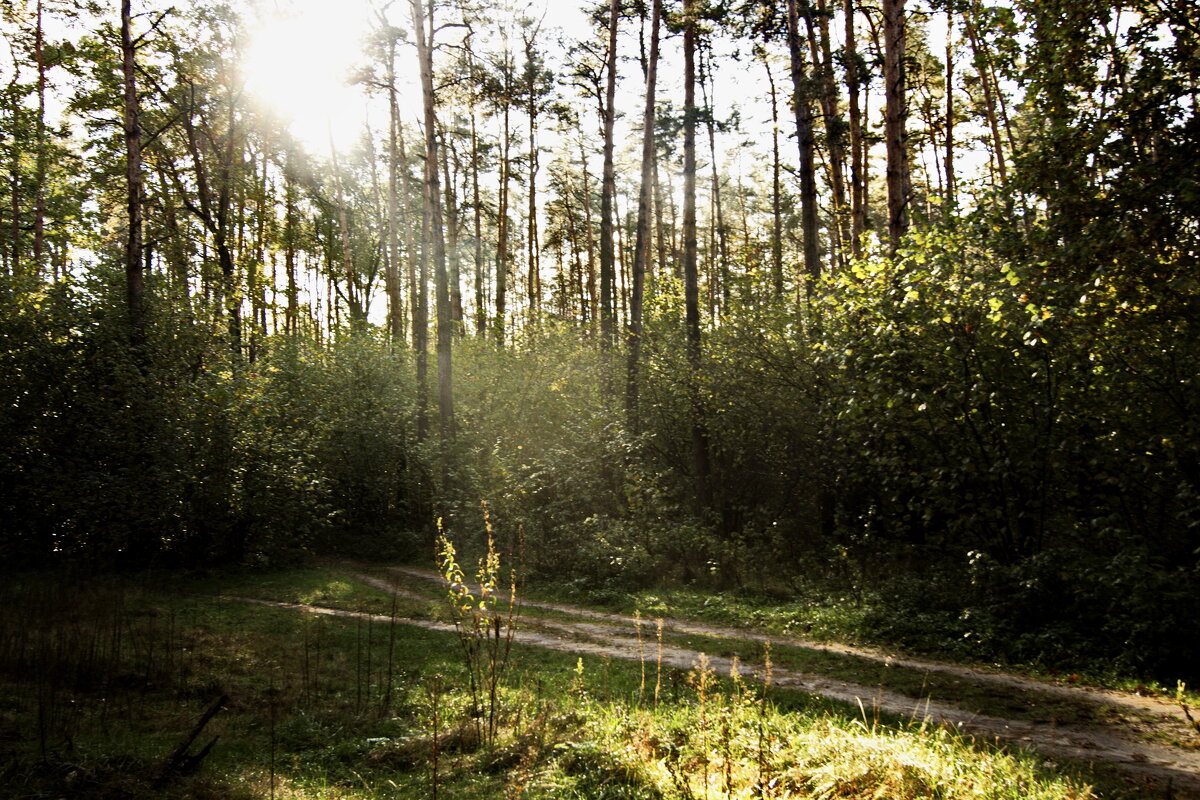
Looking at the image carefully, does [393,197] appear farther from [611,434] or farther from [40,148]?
[611,434]

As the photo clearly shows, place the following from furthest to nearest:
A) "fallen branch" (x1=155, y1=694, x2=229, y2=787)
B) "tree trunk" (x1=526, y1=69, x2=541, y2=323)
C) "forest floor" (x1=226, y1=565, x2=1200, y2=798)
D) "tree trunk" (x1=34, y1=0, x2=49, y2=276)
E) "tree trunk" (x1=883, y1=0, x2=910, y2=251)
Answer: "tree trunk" (x1=526, y1=69, x2=541, y2=323) < "tree trunk" (x1=34, y1=0, x2=49, y2=276) < "tree trunk" (x1=883, y1=0, x2=910, y2=251) < "forest floor" (x1=226, y1=565, x2=1200, y2=798) < "fallen branch" (x1=155, y1=694, x2=229, y2=787)

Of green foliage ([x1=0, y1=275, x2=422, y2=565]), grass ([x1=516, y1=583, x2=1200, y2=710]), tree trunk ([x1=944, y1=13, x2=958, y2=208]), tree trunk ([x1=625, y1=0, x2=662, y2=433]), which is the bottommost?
grass ([x1=516, y1=583, x2=1200, y2=710])

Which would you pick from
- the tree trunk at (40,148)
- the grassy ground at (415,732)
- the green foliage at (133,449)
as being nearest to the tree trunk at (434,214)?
the green foliage at (133,449)

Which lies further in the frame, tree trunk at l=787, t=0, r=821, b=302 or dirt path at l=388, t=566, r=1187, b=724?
tree trunk at l=787, t=0, r=821, b=302

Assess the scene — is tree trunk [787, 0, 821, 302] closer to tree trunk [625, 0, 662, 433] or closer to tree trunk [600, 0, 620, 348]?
tree trunk [625, 0, 662, 433]

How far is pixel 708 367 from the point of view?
16031 mm

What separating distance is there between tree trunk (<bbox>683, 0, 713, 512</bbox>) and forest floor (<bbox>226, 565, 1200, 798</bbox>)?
5.63m

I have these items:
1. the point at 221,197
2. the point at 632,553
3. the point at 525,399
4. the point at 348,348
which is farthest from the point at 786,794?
the point at 221,197

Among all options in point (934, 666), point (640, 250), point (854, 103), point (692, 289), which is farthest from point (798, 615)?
point (854, 103)

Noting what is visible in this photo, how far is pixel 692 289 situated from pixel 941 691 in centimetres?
1112

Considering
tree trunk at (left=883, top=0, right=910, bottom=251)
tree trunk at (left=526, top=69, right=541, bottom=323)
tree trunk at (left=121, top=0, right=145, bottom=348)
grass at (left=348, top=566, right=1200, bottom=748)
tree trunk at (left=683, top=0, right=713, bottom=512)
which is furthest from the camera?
tree trunk at (left=526, top=69, right=541, bottom=323)

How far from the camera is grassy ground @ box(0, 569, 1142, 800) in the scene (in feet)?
14.9

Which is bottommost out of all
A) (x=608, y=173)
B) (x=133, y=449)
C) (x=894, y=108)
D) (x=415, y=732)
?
(x=415, y=732)

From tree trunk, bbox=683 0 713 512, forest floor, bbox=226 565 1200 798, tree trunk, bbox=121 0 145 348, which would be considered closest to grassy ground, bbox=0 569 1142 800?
forest floor, bbox=226 565 1200 798
